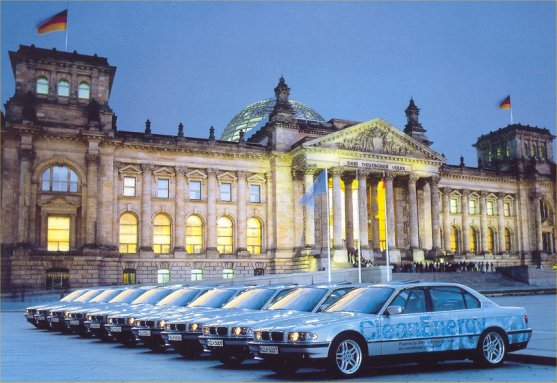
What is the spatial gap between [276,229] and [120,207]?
14818mm

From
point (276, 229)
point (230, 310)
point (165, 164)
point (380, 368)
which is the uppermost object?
point (165, 164)

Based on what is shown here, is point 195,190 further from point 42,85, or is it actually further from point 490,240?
point 490,240

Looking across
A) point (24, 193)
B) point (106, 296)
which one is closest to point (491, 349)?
point (106, 296)

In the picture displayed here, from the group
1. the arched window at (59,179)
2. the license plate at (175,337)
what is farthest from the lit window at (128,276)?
the license plate at (175,337)

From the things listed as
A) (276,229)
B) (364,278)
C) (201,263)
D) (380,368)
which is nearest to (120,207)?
(201,263)

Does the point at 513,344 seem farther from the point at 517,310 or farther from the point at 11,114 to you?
the point at 11,114

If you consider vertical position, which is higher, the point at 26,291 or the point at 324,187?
the point at 324,187

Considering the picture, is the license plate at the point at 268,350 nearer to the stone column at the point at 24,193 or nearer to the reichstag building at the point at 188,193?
the reichstag building at the point at 188,193

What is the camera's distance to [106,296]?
81.4 feet

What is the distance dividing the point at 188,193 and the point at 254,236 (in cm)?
800

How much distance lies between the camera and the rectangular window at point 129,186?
186 feet

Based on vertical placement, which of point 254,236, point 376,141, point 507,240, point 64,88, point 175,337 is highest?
point 64,88

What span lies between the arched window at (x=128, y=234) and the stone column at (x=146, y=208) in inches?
33.0

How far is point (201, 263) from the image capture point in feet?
192
